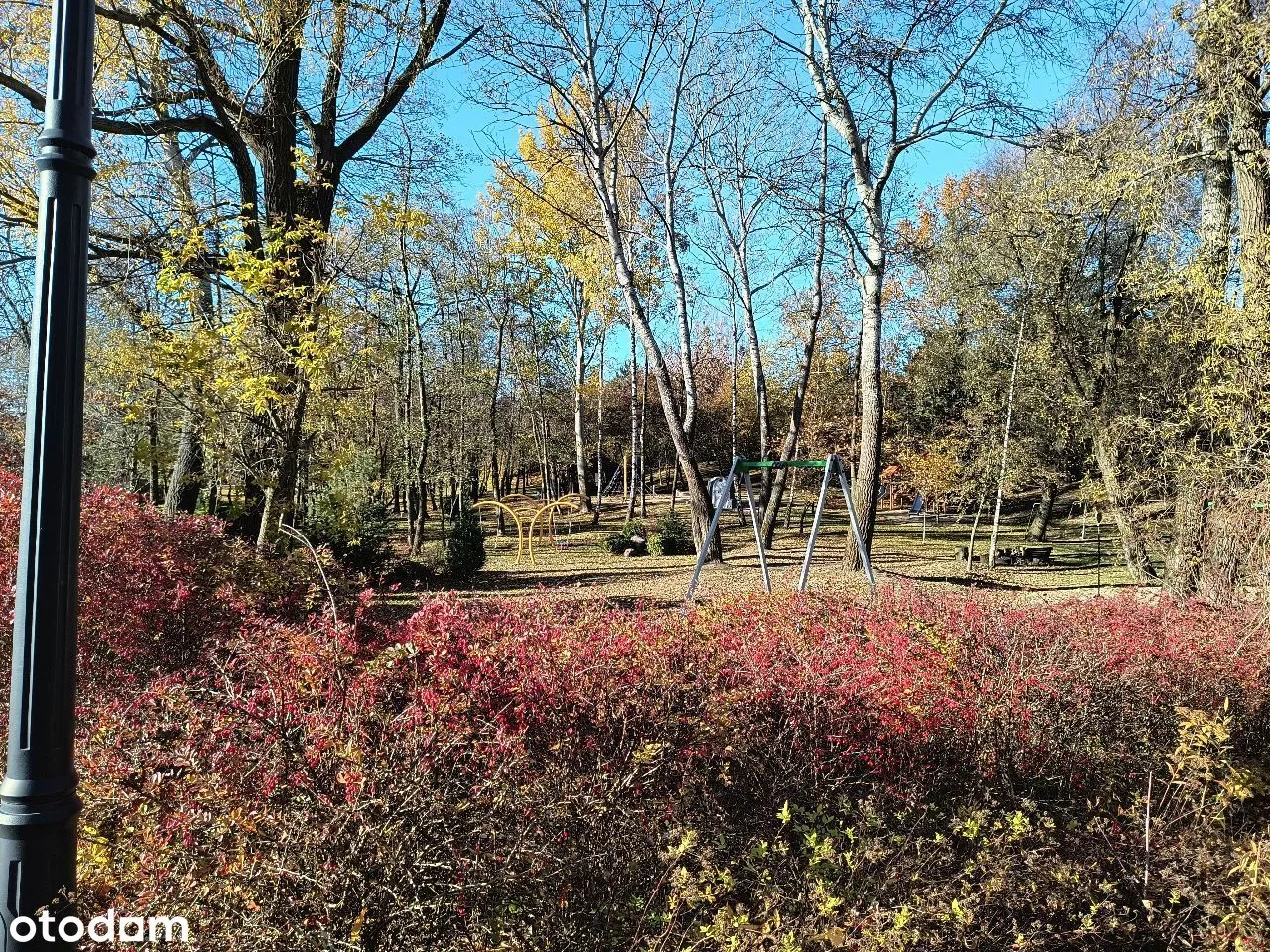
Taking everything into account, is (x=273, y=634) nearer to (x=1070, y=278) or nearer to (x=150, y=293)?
(x=150, y=293)

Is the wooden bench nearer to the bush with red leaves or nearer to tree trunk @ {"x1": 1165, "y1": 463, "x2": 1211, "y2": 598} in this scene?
tree trunk @ {"x1": 1165, "y1": 463, "x2": 1211, "y2": 598}

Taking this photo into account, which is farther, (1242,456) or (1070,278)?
(1070,278)

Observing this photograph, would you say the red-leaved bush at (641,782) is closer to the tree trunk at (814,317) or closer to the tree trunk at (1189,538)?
the tree trunk at (1189,538)

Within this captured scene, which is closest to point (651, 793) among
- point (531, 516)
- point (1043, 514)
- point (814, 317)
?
point (814, 317)

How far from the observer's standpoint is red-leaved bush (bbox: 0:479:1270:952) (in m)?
1.90

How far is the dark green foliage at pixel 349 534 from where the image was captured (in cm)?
964

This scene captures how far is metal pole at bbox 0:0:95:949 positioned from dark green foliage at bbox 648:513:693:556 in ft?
41.5

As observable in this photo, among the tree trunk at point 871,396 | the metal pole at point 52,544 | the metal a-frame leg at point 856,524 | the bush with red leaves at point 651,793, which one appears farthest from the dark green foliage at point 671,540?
the metal pole at point 52,544

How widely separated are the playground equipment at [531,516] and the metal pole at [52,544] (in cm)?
1098

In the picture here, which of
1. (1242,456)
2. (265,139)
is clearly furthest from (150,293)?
(1242,456)

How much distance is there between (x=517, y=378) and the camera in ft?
78.9

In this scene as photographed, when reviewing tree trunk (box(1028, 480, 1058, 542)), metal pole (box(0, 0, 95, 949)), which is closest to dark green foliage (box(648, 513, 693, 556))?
tree trunk (box(1028, 480, 1058, 542))

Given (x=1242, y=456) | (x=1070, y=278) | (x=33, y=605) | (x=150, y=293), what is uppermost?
(x=1070, y=278)

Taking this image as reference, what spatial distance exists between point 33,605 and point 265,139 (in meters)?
9.02
